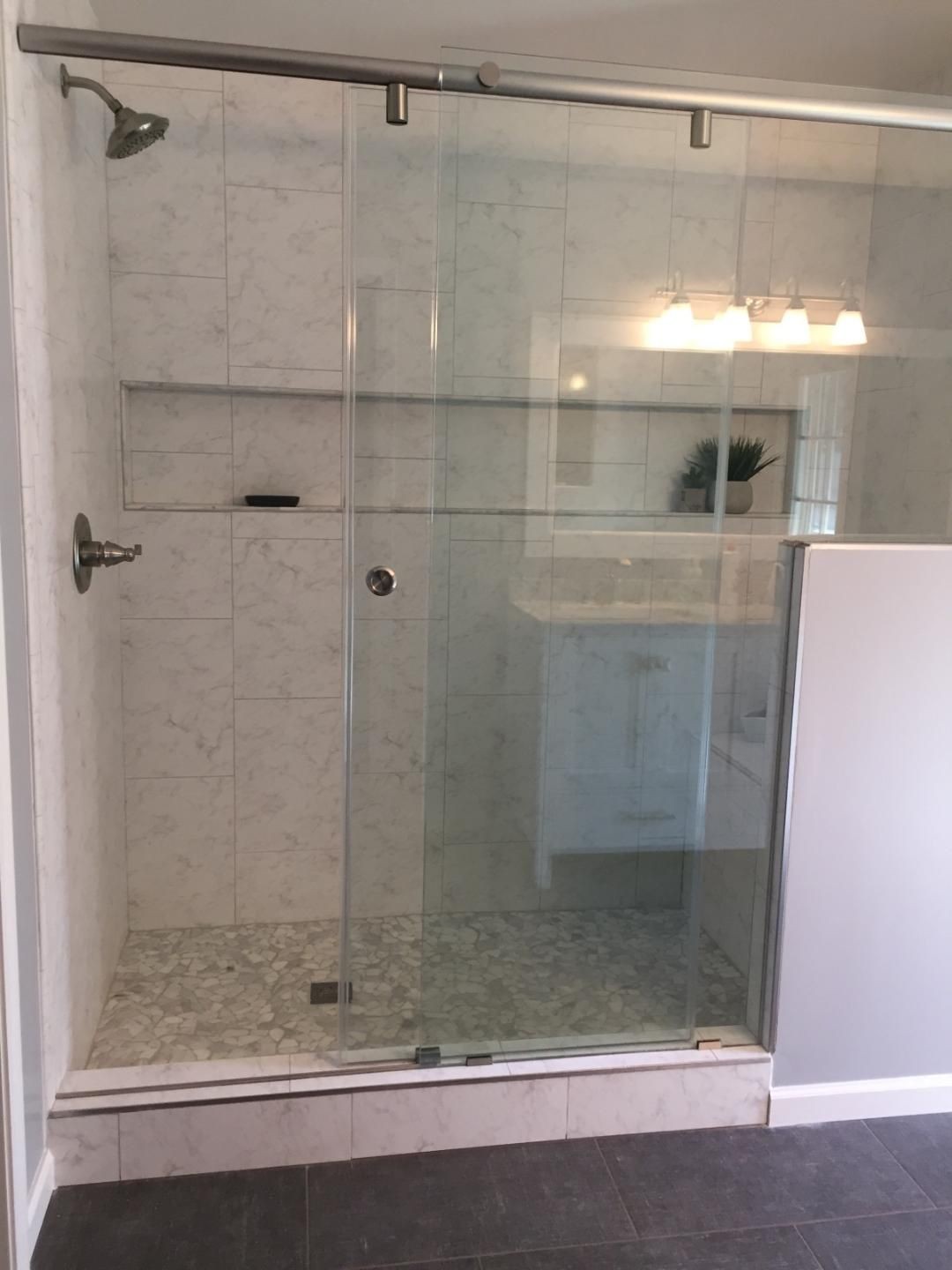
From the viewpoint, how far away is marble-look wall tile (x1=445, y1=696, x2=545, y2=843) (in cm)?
218

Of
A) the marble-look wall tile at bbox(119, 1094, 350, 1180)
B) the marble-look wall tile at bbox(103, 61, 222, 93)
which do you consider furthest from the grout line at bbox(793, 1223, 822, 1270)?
the marble-look wall tile at bbox(103, 61, 222, 93)

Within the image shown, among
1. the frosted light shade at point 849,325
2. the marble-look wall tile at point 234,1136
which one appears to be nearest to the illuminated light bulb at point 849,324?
the frosted light shade at point 849,325

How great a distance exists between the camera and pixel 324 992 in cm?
264

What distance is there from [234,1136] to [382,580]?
115 cm

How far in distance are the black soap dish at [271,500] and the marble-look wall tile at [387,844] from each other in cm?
105

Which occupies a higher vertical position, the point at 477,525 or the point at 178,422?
the point at 178,422

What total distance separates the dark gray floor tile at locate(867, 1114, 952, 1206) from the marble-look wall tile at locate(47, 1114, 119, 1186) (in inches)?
63.0

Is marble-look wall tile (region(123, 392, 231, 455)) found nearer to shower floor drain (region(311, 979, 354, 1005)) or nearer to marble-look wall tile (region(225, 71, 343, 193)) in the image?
marble-look wall tile (region(225, 71, 343, 193))

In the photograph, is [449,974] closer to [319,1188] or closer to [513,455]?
[319,1188]

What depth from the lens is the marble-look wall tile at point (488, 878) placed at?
7.23 feet

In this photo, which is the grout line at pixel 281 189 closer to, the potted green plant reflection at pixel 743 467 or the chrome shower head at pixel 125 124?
the chrome shower head at pixel 125 124

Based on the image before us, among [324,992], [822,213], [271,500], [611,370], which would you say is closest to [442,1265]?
[324,992]

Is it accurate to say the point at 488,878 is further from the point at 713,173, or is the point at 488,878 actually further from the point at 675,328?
the point at 713,173

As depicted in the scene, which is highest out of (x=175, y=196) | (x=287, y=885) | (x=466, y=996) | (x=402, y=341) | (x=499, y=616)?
(x=175, y=196)
